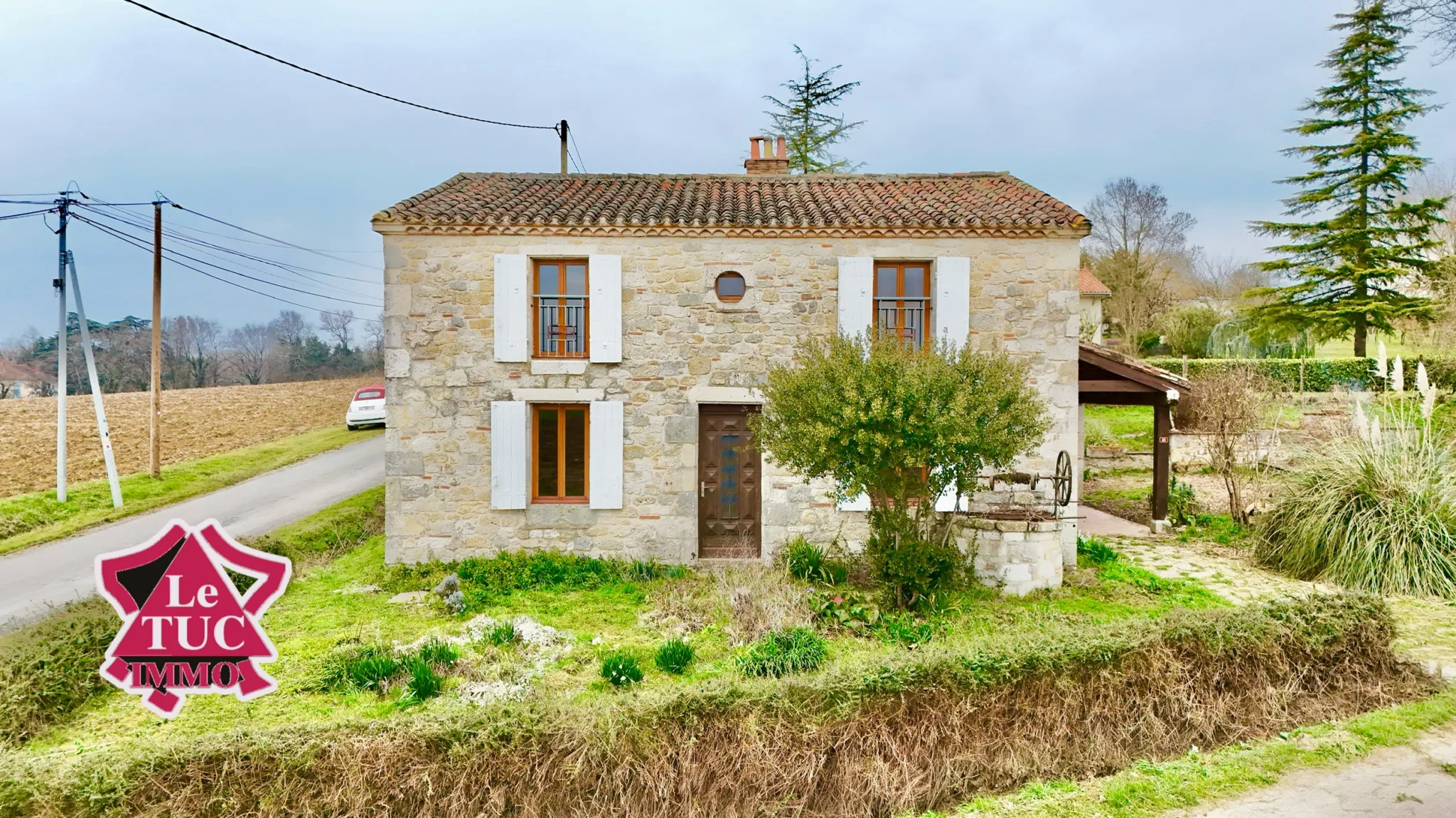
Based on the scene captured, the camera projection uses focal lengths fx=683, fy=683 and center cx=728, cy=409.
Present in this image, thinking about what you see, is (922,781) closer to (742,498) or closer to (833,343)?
(833,343)

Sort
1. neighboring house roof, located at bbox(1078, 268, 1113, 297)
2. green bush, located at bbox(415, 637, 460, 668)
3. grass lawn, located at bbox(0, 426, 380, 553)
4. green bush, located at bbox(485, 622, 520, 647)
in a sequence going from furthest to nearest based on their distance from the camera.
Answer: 1. neighboring house roof, located at bbox(1078, 268, 1113, 297)
2. grass lawn, located at bbox(0, 426, 380, 553)
3. green bush, located at bbox(485, 622, 520, 647)
4. green bush, located at bbox(415, 637, 460, 668)

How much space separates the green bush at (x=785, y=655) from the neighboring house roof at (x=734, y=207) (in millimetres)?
5422

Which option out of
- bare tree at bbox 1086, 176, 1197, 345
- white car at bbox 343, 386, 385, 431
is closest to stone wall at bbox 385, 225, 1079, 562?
white car at bbox 343, 386, 385, 431

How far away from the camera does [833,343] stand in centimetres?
740

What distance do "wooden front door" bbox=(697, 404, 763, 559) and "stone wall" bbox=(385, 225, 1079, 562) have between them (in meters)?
0.29

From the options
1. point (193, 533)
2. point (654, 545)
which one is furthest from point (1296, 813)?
point (654, 545)

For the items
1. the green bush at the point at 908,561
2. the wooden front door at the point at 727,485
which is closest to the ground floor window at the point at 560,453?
the wooden front door at the point at 727,485

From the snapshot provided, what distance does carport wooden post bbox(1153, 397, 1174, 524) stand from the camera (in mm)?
10250

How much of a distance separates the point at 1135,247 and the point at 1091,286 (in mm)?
3904

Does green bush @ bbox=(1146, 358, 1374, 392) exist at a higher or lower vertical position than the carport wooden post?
higher

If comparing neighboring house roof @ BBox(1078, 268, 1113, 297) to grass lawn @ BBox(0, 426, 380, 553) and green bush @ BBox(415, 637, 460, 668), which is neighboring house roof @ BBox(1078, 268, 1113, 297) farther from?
grass lawn @ BBox(0, 426, 380, 553)

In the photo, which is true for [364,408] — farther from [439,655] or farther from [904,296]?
[904,296]

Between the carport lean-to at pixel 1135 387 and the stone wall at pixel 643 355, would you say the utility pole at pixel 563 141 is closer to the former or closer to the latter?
the stone wall at pixel 643 355

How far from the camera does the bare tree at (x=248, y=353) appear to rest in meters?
16.7
